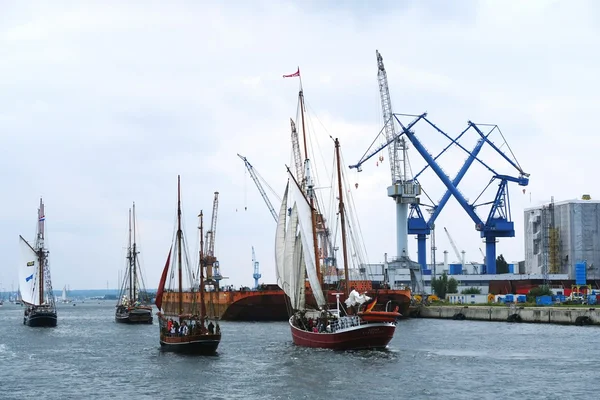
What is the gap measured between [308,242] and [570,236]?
127025 millimetres

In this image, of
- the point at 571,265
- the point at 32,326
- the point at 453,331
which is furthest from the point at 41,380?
the point at 571,265

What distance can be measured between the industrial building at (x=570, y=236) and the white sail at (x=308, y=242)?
117m

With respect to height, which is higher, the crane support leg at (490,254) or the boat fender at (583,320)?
the crane support leg at (490,254)

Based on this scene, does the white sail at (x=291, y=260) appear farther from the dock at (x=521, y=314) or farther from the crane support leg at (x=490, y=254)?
the crane support leg at (x=490, y=254)

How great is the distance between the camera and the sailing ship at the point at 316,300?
67.3 metres

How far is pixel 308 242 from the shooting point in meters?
73.8

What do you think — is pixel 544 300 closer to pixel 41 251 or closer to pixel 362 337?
pixel 362 337

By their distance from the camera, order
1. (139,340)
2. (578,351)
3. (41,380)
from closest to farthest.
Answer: (41,380) → (578,351) → (139,340)

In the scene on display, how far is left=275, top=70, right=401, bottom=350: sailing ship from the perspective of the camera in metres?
67.3

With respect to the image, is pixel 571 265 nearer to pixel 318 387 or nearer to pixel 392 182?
pixel 392 182

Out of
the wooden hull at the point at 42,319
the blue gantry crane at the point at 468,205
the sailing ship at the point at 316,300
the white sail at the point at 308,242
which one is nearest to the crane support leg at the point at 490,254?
the blue gantry crane at the point at 468,205

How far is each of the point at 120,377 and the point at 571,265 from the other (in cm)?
14666

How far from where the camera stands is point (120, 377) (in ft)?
192

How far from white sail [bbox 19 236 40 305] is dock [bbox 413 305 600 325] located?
60118 mm
